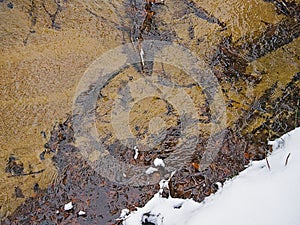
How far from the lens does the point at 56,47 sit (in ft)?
7.44

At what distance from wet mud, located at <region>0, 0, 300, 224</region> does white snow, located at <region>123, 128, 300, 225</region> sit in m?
0.05

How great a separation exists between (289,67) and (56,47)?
138cm

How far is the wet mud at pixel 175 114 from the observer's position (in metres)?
2.00

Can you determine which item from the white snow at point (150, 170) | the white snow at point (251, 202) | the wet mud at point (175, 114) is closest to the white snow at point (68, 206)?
the wet mud at point (175, 114)

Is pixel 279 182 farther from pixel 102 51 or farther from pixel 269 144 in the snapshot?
pixel 102 51

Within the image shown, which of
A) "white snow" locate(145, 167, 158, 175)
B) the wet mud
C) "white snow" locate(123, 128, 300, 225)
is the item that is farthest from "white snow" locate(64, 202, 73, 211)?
"white snow" locate(145, 167, 158, 175)

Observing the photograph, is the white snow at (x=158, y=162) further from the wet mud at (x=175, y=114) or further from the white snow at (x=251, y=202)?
the white snow at (x=251, y=202)

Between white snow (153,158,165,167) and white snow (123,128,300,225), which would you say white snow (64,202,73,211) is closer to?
white snow (123,128,300,225)

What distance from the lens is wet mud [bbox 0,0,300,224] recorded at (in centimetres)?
200

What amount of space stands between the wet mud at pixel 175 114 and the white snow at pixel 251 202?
0.05m

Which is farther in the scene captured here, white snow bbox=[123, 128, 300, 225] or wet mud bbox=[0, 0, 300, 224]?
wet mud bbox=[0, 0, 300, 224]

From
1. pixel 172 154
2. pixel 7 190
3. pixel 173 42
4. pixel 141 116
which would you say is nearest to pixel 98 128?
pixel 141 116

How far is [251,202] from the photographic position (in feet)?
6.21

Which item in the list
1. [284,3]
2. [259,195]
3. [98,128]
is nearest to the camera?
[259,195]
